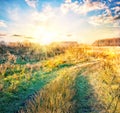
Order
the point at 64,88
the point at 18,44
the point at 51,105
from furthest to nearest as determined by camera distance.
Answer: the point at 18,44
the point at 64,88
the point at 51,105

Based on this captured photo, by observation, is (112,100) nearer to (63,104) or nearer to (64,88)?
(64,88)

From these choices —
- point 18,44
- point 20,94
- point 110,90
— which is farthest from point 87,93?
point 18,44

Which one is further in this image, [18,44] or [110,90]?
[18,44]

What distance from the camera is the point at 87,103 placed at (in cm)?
736

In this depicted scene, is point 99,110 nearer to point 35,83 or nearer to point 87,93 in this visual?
point 87,93

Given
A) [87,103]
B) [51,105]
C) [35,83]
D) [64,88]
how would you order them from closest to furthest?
1. [51,105]
2. [87,103]
3. [64,88]
4. [35,83]

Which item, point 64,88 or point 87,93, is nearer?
point 64,88

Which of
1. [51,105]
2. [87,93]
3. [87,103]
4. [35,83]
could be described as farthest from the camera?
[35,83]

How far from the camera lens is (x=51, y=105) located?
610cm

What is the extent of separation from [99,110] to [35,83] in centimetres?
382

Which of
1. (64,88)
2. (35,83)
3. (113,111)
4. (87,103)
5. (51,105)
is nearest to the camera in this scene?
(51,105)

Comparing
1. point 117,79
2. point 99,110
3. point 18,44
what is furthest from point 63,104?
point 18,44

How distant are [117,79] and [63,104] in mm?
4941

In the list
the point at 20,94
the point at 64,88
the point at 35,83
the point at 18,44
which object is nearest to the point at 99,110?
the point at 64,88
